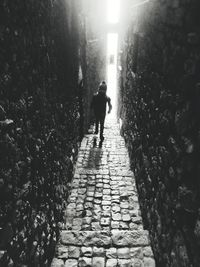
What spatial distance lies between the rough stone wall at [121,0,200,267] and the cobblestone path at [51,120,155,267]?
0.32 m

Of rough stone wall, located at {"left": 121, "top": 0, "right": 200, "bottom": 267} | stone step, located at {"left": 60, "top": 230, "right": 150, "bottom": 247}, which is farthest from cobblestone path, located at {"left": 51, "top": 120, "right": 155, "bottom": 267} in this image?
rough stone wall, located at {"left": 121, "top": 0, "right": 200, "bottom": 267}

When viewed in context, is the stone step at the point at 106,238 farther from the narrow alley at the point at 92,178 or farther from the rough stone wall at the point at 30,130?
the rough stone wall at the point at 30,130

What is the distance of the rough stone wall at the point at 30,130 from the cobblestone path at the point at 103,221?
0.36 m

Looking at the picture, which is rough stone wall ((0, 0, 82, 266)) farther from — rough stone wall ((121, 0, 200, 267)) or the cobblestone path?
rough stone wall ((121, 0, 200, 267))

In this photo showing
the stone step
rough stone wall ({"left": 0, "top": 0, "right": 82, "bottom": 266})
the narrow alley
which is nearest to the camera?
rough stone wall ({"left": 0, "top": 0, "right": 82, "bottom": 266})

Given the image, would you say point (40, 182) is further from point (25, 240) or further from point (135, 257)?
point (135, 257)

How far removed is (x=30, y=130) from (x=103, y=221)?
255 centimetres

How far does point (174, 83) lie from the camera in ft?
10.3

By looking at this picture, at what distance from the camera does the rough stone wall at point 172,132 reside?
2.60m

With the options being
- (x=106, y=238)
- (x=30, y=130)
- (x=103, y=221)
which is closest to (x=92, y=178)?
(x=103, y=221)

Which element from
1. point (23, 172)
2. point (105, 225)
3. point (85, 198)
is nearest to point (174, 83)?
point (23, 172)

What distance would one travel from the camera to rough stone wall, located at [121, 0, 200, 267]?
2600 mm

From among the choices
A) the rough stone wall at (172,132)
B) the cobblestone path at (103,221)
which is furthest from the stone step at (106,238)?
the rough stone wall at (172,132)

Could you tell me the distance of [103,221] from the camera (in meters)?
4.80
